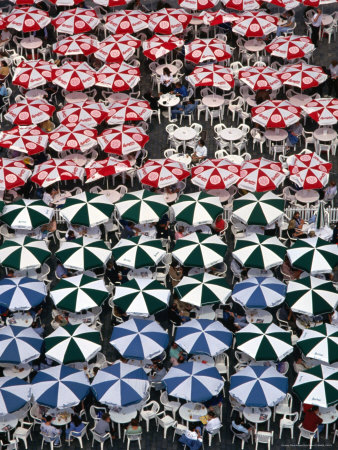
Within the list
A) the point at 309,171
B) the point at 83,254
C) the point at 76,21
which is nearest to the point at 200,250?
the point at 83,254

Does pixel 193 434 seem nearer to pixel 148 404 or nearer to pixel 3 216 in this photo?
pixel 148 404

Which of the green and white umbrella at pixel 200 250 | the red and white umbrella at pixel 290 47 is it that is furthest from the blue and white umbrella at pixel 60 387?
the red and white umbrella at pixel 290 47

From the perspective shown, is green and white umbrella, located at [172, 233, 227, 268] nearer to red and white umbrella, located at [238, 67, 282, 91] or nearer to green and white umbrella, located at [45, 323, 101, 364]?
green and white umbrella, located at [45, 323, 101, 364]

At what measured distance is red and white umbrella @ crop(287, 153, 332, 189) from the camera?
2988cm

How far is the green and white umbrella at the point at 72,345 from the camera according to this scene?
2466 centimetres

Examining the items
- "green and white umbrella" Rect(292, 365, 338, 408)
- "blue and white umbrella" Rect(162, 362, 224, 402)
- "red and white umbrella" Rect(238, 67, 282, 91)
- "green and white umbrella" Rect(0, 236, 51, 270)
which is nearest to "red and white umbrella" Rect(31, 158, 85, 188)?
"green and white umbrella" Rect(0, 236, 51, 270)

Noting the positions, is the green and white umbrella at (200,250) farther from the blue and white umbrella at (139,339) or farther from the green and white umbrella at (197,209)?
the blue and white umbrella at (139,339)

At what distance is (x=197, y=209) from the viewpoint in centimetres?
2878

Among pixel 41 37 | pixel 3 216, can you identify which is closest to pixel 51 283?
pixel 3 216

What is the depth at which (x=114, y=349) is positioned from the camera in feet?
88.5

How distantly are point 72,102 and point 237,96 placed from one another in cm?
629

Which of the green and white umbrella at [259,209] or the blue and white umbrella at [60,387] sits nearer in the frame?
the blue and white umbrella at [60,387]

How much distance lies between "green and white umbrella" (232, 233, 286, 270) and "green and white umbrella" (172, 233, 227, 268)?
51cm

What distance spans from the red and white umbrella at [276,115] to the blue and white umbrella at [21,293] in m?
10.1
